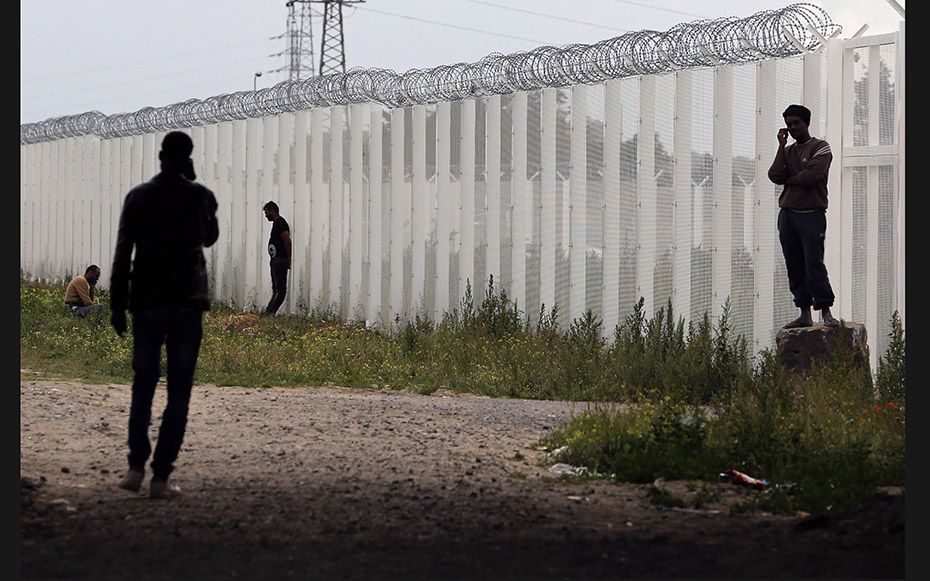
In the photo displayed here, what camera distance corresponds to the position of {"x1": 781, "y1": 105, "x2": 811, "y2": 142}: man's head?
11.4 m

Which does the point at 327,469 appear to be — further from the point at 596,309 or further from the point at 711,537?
the point at 596,309

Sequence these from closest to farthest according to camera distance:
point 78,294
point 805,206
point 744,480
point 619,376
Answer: point 744,480
point 805,206
point 619,376
point 78,294

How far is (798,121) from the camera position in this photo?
1137 cm

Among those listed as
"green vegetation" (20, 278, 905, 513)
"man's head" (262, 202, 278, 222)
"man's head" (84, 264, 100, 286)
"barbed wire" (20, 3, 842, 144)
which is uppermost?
"barbed wire" (20, 3, 842, 144)

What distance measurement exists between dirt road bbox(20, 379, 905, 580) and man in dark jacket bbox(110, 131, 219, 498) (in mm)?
469

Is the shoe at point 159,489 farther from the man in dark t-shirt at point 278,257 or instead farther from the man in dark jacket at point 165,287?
→ the man in dark t-shirt at point 278,257

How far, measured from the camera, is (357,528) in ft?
20.7

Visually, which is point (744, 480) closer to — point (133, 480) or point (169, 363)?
point (169, 363)

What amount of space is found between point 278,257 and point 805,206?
9.51 m

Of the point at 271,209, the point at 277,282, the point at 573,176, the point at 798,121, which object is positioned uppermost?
the point at 798,121

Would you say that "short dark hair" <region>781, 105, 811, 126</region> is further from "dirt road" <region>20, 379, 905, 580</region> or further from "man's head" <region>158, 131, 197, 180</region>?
"man's head" <region>158, 131, 197, 180</region>

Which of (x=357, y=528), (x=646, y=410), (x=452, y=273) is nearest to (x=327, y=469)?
(x=357, y=528)

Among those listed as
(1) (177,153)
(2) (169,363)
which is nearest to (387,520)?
(2) (169,363)

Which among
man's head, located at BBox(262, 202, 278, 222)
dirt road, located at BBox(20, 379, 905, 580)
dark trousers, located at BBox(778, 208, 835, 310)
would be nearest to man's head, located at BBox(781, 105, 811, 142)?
dark trousers, located at BBox(778, 208, 835, 310)
